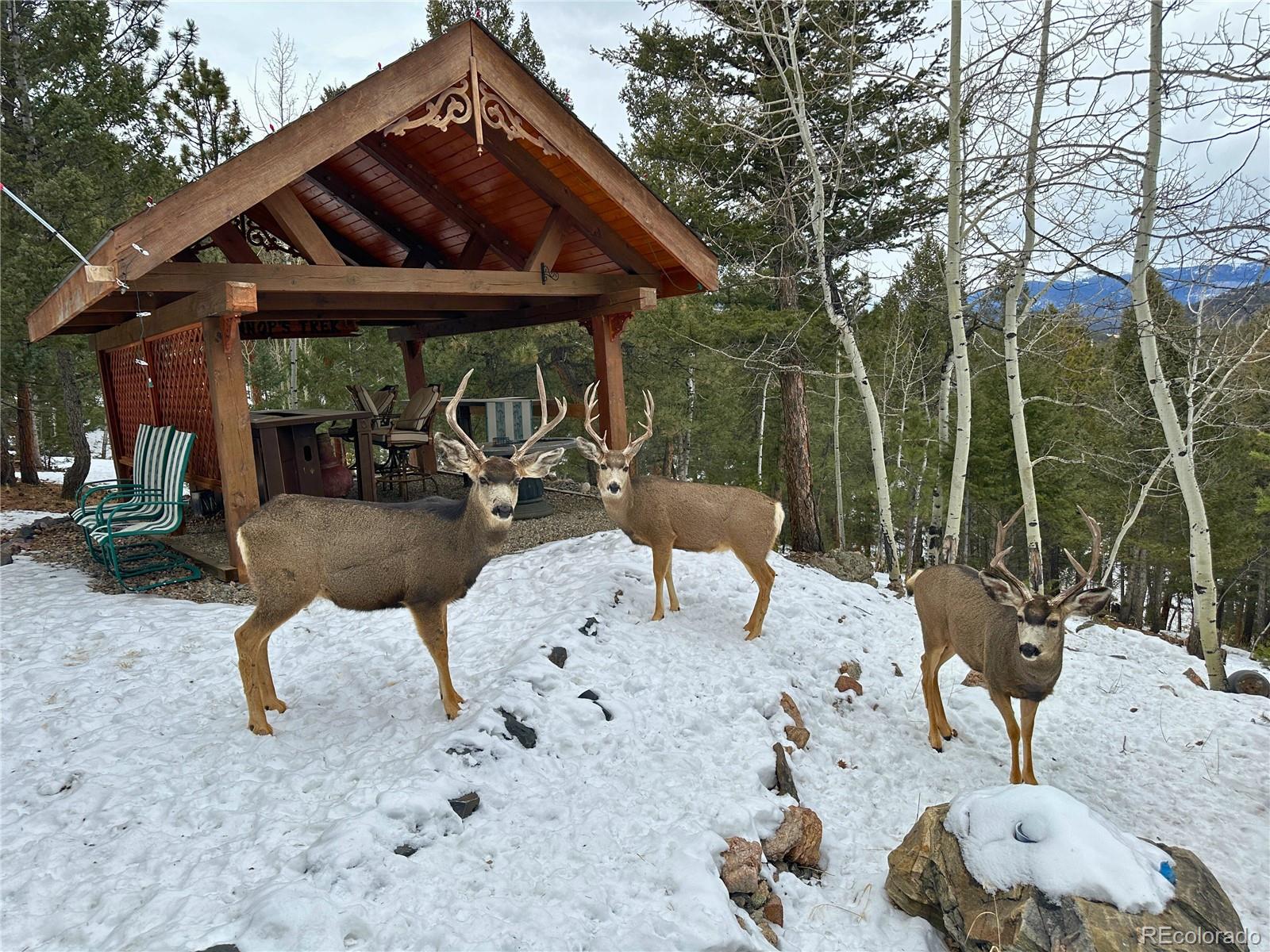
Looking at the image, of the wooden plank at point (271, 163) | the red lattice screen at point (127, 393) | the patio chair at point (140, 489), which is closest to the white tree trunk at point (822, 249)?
the wooden plank at point (271, 163)

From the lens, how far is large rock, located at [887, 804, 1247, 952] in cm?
280

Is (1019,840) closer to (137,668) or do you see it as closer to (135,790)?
(135,790)

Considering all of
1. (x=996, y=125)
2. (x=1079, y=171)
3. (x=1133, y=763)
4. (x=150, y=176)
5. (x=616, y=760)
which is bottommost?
(x=1133, y=763)

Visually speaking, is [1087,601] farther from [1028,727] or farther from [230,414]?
[230,414]

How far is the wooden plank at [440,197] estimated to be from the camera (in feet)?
27.7

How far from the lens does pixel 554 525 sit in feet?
30.4

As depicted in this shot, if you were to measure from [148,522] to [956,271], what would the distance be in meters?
10.2

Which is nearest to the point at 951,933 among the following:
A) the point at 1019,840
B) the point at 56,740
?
→ the point at 1019,840

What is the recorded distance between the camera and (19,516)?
10.8 m

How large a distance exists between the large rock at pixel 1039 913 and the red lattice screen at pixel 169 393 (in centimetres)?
727

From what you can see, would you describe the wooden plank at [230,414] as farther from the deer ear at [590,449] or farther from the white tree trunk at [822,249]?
the white tree trunk at [822,249]

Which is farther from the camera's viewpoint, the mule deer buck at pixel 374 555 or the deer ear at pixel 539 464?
the deer ear at pixel 539 464

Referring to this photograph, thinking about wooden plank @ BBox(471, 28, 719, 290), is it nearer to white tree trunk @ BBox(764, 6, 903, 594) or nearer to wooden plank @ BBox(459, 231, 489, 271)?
wooden plank @ BBox(459, 231, 489, 271)

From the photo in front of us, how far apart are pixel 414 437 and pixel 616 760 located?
7.14 meters
